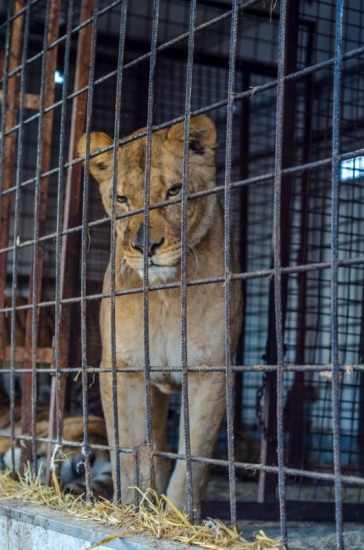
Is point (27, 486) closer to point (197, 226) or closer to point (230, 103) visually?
point (197, 226)

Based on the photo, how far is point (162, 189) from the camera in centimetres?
375

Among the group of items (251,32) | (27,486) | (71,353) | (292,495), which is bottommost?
(292,495)

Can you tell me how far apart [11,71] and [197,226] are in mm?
1573

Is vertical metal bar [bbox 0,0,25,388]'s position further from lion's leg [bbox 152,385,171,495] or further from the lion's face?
lion's leg [bbox 152,385,171,495]

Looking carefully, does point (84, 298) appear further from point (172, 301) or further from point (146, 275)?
→ point (172, 301)

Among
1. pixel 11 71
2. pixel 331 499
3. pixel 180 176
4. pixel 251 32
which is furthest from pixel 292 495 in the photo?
pixel 251 32

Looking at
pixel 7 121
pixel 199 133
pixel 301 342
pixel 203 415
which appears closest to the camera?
pixel 203 415

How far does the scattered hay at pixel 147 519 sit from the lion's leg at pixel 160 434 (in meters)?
0.90

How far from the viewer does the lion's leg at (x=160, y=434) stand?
4.61m

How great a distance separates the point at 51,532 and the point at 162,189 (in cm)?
157

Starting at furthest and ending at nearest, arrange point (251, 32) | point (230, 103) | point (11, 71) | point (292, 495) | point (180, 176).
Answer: point (251, 32) → point (292, 495) → point (11, 71) → point (180, 176) → point (230, 103)

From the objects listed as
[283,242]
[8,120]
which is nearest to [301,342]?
[283,242]

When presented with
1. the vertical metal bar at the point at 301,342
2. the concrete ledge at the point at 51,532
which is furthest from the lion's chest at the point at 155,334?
the vertical metal bar at the point at 301,342

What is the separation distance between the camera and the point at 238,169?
7.14 m
